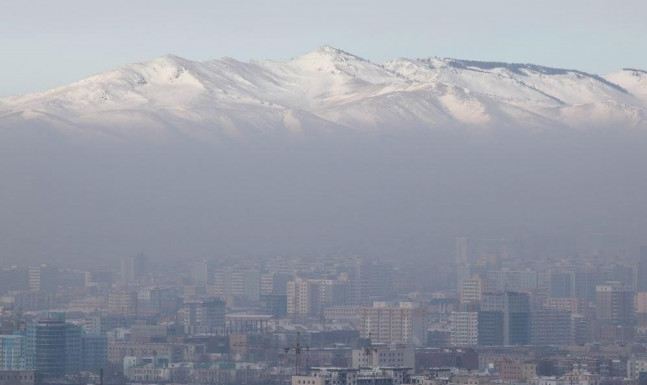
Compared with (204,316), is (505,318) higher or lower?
lower

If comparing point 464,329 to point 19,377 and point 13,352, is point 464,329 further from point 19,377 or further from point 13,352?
point 19,377

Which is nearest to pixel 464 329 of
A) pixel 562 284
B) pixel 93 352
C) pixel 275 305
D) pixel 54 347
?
pixel 275 305

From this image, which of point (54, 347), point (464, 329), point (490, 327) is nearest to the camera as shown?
point (54, 347)

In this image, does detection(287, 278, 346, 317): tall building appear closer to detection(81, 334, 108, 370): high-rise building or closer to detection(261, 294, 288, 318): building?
detection(261, 294, 288, 318): building

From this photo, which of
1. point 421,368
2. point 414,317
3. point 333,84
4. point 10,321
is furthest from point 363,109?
point 421,368

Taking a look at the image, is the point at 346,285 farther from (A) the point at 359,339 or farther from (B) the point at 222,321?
(A) the point at 359,339

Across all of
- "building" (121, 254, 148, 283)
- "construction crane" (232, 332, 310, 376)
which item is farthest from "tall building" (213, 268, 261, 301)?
"construction crane" (232, 332, 310, 376)
